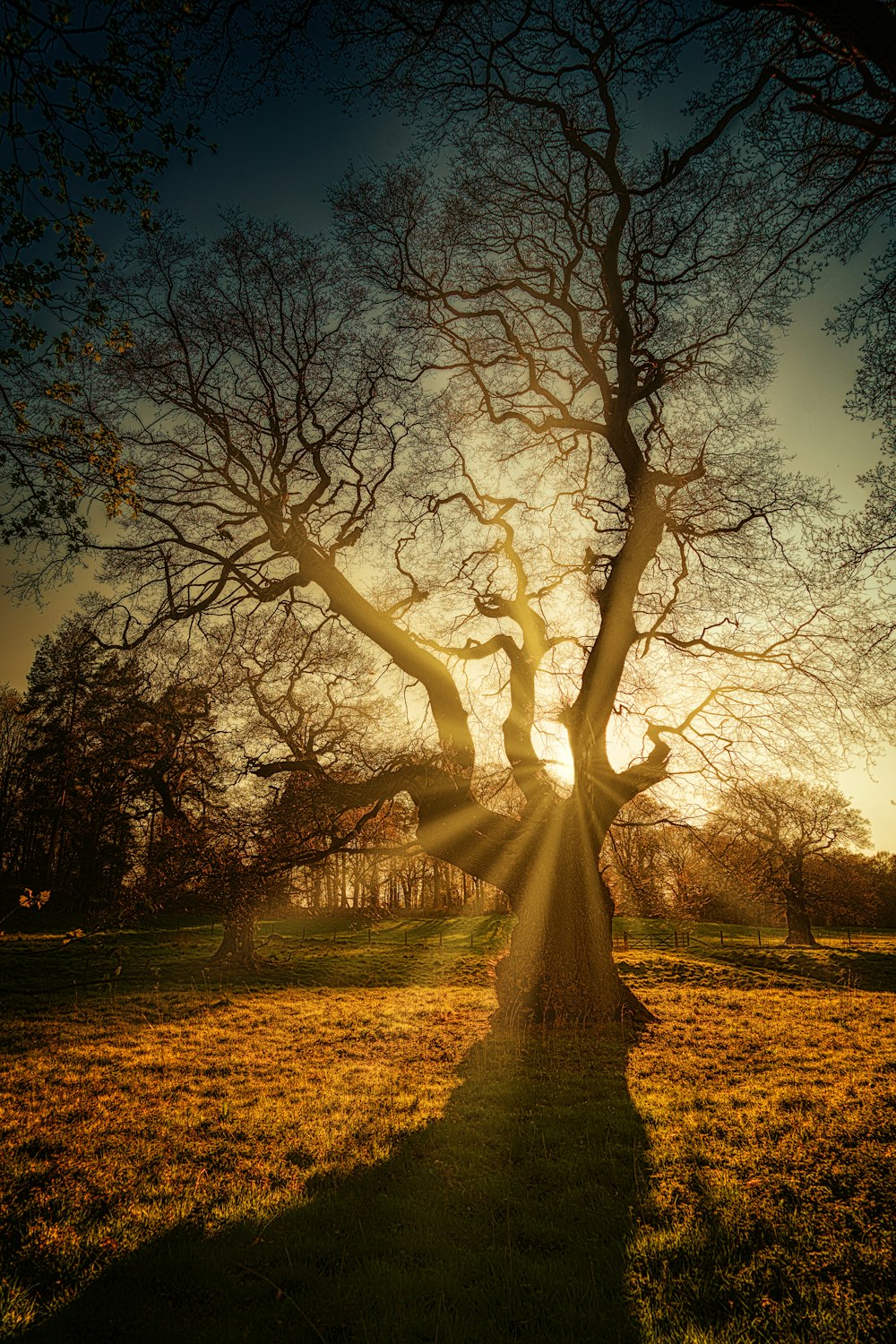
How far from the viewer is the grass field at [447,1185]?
3150 millimetres

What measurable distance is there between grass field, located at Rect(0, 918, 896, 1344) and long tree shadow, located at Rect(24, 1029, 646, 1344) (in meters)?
0.02

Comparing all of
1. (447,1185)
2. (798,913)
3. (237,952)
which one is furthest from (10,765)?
(798,913)

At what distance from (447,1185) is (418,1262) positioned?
1.14 meters

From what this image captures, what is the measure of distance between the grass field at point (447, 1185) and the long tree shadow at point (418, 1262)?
0.7 inches

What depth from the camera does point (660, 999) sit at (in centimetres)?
1466

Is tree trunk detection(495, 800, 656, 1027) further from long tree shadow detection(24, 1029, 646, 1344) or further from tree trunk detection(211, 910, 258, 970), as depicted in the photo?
tree trunk detection(211, 910, 258, 970)

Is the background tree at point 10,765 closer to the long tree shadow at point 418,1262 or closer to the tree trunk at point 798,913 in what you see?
the long tree shadow at point 418,1262

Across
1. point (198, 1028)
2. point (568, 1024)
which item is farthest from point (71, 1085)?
point (568, 1024)

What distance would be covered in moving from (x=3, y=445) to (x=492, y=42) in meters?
5.90

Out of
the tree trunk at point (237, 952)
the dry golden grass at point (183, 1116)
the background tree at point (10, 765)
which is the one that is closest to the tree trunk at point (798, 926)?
the dry golden grass at point (183, 1116)

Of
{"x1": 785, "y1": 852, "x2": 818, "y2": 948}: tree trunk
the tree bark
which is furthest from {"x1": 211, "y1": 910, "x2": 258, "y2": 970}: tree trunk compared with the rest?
{"x1": 785, "y1": 852, "x2": 818, "y2": 948}: tree trunk

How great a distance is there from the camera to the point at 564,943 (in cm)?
1047

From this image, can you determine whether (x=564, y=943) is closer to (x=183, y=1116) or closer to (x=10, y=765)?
(x=183, y=1116)

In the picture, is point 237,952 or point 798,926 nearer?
point 237,952
